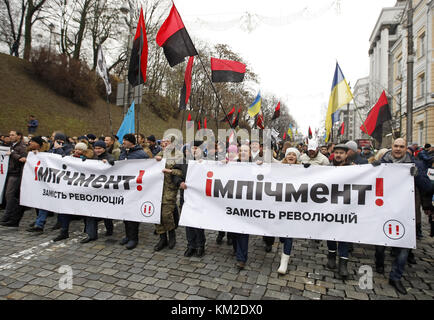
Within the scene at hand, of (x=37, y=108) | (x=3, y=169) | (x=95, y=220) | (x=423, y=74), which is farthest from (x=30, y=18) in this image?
(x=423, y=74)

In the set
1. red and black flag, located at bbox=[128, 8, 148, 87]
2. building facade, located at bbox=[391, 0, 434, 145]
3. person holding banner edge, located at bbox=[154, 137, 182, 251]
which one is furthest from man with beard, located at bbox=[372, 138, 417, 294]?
building facade, located at bbox=[391, 0, 434, 145]

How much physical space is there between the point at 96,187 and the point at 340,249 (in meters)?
4.13

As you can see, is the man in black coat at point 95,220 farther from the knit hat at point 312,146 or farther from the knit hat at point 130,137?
the knit hat at point 312,146

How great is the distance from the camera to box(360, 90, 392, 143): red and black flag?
6566 millimetres

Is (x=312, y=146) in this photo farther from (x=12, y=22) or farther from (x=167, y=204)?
(x=12, y=22)

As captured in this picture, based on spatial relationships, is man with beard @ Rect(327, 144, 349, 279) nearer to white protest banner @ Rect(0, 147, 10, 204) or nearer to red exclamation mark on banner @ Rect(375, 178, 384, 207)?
red exclamation mark on banner @ Rect(375, 178, 384, 207)

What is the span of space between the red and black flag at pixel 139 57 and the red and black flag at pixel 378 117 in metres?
5.37

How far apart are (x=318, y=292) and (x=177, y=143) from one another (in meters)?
3.29

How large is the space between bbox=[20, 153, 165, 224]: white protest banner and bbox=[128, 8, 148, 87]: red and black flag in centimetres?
208

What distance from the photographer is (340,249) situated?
13.0 feet
